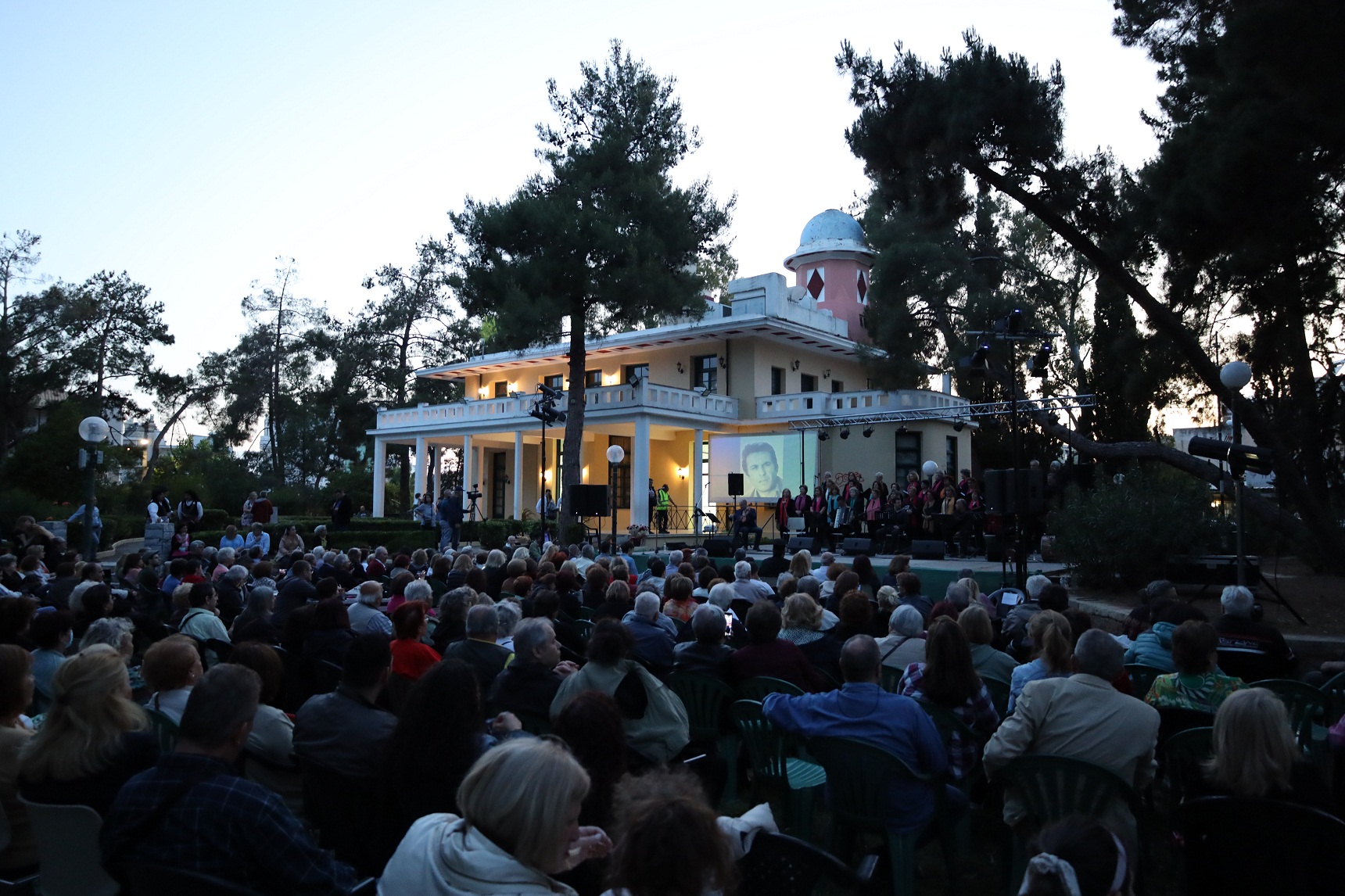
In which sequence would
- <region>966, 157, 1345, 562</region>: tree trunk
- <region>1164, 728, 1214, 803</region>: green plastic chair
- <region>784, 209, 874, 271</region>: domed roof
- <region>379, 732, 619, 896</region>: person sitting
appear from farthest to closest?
<region>784, 209, 874, 271</region>: domed roof
<region>966, 157, 1345, 562</region>: tree trunk
<region>1164, 728, 1214, 803</region>: green plastic chair
<region>379, 732, 619, 896</region>: person sitting

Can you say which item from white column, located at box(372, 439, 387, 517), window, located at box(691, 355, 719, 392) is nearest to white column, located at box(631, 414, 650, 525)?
window, located at box(691, 355, 719, 392)

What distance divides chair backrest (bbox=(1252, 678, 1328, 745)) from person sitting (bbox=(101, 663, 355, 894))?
13.9 ft

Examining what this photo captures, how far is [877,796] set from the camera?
12.0 ft

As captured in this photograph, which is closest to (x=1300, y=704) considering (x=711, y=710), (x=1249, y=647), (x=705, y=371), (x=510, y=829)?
(x=1249, y=647)

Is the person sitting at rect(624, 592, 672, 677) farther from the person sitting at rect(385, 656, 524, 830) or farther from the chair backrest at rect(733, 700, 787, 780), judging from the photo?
the person sitting at rect(385, 656, 524, 830)

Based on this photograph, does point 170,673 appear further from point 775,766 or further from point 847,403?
point 847,403

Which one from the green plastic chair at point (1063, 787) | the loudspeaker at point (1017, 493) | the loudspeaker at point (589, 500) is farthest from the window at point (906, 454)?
the green plastic chair at point (1063, 787)

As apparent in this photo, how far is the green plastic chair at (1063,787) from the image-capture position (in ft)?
10.4

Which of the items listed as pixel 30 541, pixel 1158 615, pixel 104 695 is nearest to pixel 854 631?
pixel 1158 615

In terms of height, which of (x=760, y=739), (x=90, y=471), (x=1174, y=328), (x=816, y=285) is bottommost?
(x=760, y=739)

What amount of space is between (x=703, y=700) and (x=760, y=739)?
2.23 ft

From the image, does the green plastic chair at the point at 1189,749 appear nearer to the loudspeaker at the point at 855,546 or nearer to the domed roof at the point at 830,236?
the loudspeaker at the point at 855,546

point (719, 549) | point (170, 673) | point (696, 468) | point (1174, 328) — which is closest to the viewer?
point (170, 673)

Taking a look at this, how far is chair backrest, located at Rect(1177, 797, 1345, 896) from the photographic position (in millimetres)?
2600
